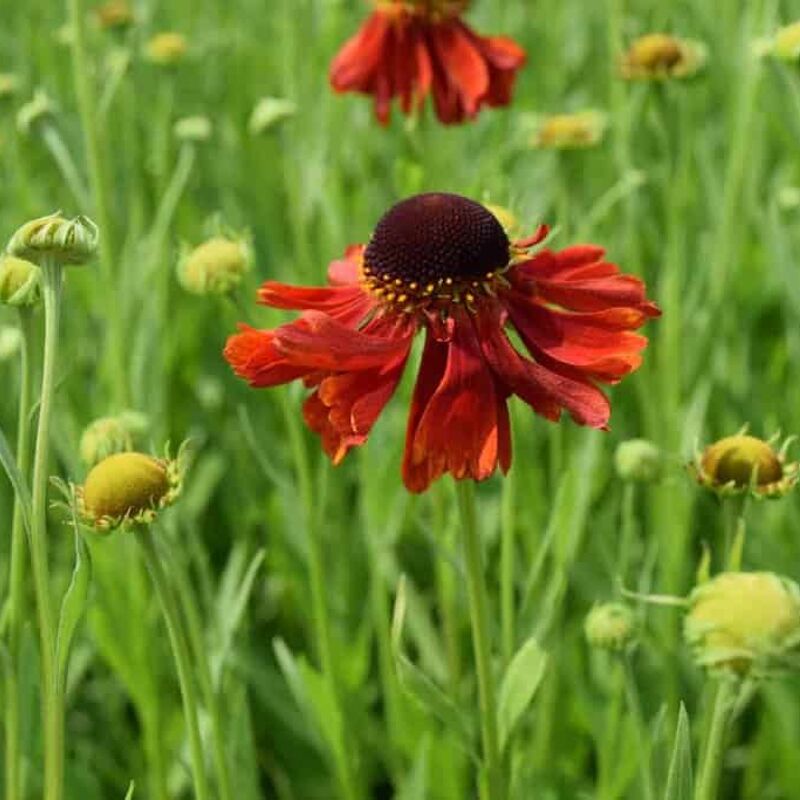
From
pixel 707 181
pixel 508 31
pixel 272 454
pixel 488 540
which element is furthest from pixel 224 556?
pixel 508 31

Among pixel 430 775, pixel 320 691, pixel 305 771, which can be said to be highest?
pixel 320 691

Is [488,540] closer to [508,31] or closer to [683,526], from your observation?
[683,526]

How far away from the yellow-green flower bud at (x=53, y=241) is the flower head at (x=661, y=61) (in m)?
0.83

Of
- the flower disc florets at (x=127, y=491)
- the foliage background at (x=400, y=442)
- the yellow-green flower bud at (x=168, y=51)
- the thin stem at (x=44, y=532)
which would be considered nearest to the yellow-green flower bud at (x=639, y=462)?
the foliage background at (x=400, y=442)

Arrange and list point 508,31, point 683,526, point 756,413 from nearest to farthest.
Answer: point 683,526
point 756,413
point 508,31

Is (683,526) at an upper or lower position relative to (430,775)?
upper

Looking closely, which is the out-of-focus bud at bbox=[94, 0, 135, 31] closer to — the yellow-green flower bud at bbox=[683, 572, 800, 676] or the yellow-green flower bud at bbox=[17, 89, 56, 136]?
the yellow-green flower bud at bbox=[17, 89, 56, 136]

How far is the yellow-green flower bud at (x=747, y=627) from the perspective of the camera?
58 centimetres

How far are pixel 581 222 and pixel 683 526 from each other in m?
0.45

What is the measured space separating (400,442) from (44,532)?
62 cm

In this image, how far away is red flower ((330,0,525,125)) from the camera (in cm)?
132

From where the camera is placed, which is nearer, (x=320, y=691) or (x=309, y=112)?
(x=320, y=691)

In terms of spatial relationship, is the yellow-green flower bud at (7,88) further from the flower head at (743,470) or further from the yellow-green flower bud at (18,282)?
the flower head at (743,470)

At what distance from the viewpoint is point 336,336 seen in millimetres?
732
